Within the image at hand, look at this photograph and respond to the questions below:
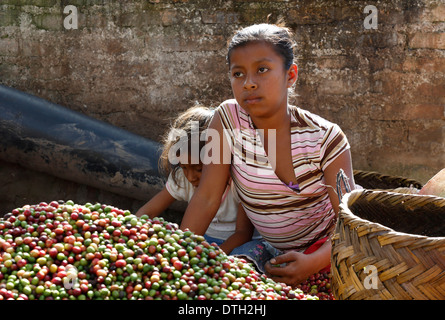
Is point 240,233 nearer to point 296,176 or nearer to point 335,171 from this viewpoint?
point 296,176

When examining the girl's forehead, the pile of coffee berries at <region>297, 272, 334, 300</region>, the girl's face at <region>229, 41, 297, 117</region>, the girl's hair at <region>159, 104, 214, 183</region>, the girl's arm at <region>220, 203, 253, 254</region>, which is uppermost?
the girl's forehead

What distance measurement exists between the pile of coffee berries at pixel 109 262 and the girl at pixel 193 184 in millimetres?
803

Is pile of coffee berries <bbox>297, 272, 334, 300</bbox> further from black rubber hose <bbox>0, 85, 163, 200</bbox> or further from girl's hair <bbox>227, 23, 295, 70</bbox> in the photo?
black rubber hose <bbox>0, 85, 163, 200</bbox>

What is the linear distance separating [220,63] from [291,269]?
85.3 inches

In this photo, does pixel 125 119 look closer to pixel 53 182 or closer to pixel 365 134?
pixel 53 182

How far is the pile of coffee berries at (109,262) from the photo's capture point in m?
1.67

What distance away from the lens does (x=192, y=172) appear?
2.86 m

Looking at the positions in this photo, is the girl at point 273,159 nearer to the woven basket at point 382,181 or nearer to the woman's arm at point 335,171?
the woman's arm at point 335,171

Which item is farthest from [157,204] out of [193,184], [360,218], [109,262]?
[360,218]

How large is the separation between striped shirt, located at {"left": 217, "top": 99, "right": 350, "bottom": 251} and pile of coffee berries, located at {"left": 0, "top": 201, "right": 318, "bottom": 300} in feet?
1.84

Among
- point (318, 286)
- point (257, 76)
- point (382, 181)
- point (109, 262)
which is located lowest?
point (318, 286)

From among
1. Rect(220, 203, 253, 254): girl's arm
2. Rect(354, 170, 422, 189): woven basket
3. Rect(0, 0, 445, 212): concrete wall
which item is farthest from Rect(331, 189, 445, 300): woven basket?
Rect(0, 0, 445, 212): concrete wall

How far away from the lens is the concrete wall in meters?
3.90

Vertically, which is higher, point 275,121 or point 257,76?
point 257,76
